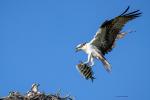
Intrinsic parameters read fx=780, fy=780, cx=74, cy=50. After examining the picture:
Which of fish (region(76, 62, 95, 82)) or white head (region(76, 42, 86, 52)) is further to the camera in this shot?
white head (region(76, 42, 86, 52))

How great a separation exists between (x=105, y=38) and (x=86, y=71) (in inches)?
58.2

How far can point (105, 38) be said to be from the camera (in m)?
25.0

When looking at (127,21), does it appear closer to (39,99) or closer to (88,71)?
(88,71)

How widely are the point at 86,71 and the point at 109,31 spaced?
1561mm

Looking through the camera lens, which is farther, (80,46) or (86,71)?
(80,46)

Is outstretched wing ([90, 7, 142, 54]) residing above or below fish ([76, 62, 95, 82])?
above

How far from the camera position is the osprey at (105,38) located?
24.1 metres

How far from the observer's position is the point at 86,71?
24.1 metres

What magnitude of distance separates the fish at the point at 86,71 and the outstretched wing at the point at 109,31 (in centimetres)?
112

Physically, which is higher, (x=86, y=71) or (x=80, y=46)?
(x=80, y=46)

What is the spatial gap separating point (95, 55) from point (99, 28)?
0.89 m

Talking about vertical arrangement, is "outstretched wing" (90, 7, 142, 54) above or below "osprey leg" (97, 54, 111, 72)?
above

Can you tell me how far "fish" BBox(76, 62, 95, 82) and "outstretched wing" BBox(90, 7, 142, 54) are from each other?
112 cm

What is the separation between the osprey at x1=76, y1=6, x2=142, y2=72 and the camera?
2411 centimetres
